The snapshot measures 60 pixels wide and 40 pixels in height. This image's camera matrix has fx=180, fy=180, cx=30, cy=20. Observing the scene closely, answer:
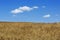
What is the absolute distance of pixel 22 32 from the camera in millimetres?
12352

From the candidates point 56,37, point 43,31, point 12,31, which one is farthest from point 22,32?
point 56,37

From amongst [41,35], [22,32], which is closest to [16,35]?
[22,32]

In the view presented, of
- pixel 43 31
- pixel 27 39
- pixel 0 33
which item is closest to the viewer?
pixel 27 39

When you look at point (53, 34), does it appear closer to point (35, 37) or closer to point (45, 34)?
point (45, 34)

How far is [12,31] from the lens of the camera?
12461 mm

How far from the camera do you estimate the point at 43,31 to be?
41.6ft

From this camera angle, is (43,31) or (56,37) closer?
(56,37)

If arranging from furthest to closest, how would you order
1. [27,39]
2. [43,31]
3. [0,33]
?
[43,31] < [0,33] < [27,39]

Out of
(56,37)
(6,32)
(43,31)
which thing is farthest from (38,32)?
(6,32)

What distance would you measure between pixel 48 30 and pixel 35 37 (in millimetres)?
2037

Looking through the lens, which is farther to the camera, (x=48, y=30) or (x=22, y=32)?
(x=48, y=30)

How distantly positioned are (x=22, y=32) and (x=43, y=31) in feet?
4.94

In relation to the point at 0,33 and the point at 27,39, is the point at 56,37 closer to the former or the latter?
the point at 27,39

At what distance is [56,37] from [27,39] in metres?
2.01
